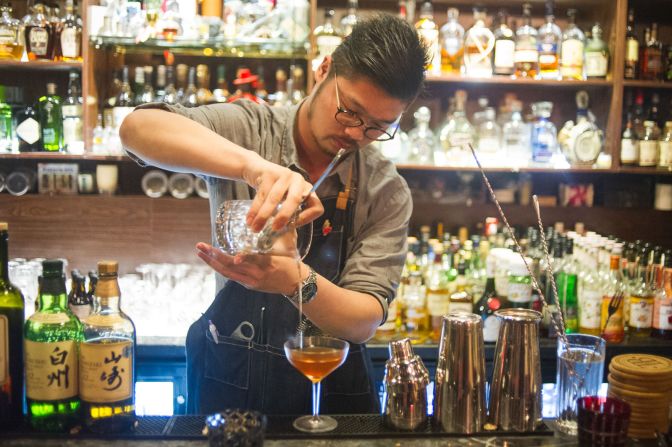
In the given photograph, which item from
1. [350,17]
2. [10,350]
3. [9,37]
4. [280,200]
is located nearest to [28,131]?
[9,37]

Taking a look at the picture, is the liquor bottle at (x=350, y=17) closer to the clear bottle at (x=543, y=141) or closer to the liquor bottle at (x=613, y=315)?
the clear bottle at (x=543, y=141)

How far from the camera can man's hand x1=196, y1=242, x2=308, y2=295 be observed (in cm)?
121

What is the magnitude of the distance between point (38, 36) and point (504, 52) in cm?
208

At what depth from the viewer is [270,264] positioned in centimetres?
124

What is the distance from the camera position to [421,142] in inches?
123

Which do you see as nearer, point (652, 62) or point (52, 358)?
point (52, 358)

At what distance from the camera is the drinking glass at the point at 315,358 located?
119cm

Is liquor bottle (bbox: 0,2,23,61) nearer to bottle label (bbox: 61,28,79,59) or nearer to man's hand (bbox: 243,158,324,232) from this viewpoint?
bottle label (bbox: 61,28,79,59)

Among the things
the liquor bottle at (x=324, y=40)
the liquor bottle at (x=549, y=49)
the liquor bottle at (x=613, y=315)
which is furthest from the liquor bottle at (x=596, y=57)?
the liquor bottle at (x=324, y=40)

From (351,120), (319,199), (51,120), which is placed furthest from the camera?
(51,120)

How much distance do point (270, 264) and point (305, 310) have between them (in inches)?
10.3

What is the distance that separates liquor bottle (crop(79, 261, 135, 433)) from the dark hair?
2.17 ft

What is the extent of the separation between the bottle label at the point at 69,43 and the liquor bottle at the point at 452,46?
65.2 inches

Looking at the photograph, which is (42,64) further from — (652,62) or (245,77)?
(652,62)
